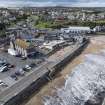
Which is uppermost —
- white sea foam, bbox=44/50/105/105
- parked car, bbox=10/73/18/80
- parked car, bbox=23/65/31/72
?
white sea foam, bbox=44/50/105/105

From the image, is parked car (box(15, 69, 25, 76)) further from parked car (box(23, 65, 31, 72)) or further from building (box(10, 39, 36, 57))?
building (box(10, 39, 36, 57))

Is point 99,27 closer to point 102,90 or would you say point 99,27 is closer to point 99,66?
point 99,66

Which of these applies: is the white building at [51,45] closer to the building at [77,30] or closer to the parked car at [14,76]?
the building at [77,30]

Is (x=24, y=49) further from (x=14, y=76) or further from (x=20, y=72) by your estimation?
(x=14, y=76)

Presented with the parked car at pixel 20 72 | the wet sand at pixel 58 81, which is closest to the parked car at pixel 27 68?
the parked car at pixel 20 72

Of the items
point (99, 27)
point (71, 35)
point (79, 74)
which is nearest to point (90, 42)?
point (71, 35)

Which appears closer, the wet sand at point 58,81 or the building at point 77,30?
the wet sand at point 58,81

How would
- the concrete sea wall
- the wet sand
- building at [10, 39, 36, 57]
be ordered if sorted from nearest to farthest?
the concrete sea wall, the wet sand, building at [10, 39, 36, 57]

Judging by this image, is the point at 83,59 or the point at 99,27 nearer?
the point at 83,59

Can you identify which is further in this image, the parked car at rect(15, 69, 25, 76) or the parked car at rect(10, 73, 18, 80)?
the parked car at rect(15, 69, 25, 76)

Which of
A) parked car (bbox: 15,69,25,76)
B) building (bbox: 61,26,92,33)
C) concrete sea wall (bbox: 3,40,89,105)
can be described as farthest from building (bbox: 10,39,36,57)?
building (bbox: 61,26,92,33)

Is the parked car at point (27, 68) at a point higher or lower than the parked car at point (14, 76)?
higher
